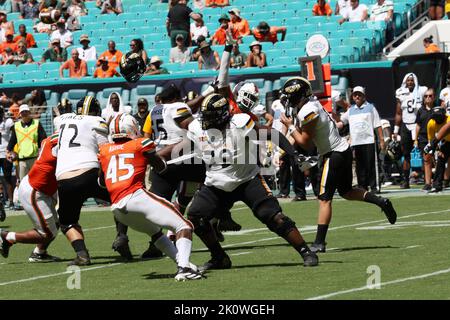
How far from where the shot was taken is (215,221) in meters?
13.7

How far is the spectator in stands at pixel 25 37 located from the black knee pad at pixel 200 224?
18.6 metres

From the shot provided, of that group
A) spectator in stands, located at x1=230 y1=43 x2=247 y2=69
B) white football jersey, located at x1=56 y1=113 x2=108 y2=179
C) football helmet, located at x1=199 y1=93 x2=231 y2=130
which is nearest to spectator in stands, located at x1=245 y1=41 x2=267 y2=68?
spectator in stands, located at x1=230 y1=43 x2=247 y2=69

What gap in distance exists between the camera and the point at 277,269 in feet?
36.5

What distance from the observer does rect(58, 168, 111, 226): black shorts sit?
12305mm

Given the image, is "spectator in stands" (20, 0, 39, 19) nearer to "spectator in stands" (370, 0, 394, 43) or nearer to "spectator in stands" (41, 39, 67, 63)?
"spectator in stands" (41, 39, 67, 63)

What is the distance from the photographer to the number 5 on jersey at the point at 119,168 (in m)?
11.0

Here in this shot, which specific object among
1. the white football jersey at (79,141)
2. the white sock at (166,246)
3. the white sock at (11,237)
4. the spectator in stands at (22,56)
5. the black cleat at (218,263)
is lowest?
the spectator in stands at (22,56)

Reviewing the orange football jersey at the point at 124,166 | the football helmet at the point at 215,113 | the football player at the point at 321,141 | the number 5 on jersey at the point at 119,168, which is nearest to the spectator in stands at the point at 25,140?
the football player at the point at 321,141

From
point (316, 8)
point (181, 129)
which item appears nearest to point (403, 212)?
point (181, 129)

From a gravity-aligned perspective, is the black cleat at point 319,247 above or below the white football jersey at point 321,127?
below

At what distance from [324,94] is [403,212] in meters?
3.66

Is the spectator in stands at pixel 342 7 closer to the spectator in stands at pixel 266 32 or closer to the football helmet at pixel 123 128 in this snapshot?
the spectator in stands at pixel 266 32

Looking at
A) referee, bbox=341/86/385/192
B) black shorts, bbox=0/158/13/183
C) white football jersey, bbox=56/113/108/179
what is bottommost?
black shorts, bbox=0/158/13/183

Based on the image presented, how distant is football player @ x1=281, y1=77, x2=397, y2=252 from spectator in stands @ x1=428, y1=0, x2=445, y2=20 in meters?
12.8
